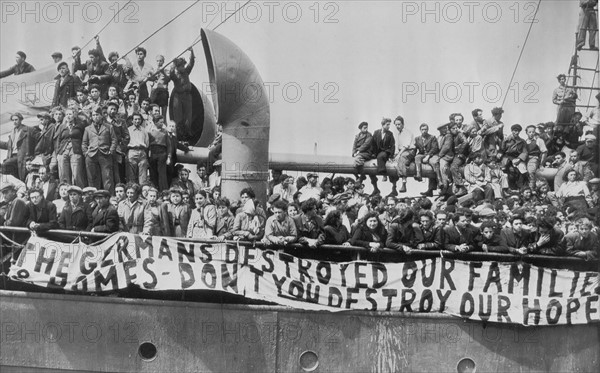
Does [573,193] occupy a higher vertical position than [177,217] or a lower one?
higher

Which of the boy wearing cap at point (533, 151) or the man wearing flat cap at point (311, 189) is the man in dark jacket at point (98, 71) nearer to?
the man wearing flat cap at point (311, 189)

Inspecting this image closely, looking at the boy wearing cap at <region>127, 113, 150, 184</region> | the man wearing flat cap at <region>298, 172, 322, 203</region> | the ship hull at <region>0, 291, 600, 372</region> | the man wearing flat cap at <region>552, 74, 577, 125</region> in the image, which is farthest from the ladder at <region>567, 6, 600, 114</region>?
the boy wearing cap at <region>127, 113, 150, 184</region>

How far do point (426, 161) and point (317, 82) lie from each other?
2.46m

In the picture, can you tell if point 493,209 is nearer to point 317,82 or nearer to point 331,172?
point 331,172

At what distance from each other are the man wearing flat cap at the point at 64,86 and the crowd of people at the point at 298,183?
23 mm

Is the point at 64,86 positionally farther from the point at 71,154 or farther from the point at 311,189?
the point at 311,189

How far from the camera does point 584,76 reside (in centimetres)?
1661

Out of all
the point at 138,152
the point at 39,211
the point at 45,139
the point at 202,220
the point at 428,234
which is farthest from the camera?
the point at 45,139

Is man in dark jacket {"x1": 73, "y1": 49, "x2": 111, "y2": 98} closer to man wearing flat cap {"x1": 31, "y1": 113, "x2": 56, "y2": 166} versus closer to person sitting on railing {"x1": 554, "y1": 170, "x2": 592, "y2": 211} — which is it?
man wearing flat cap {"x1": 31, "y1": 113, "x2": 56, "y2": 166}

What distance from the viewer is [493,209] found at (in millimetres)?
14414

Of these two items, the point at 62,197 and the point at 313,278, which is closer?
the point at 313,278

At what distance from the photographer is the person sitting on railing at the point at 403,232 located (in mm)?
13164

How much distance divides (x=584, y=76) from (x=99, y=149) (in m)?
8.18

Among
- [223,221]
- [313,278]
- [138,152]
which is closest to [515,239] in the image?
[313,278]
